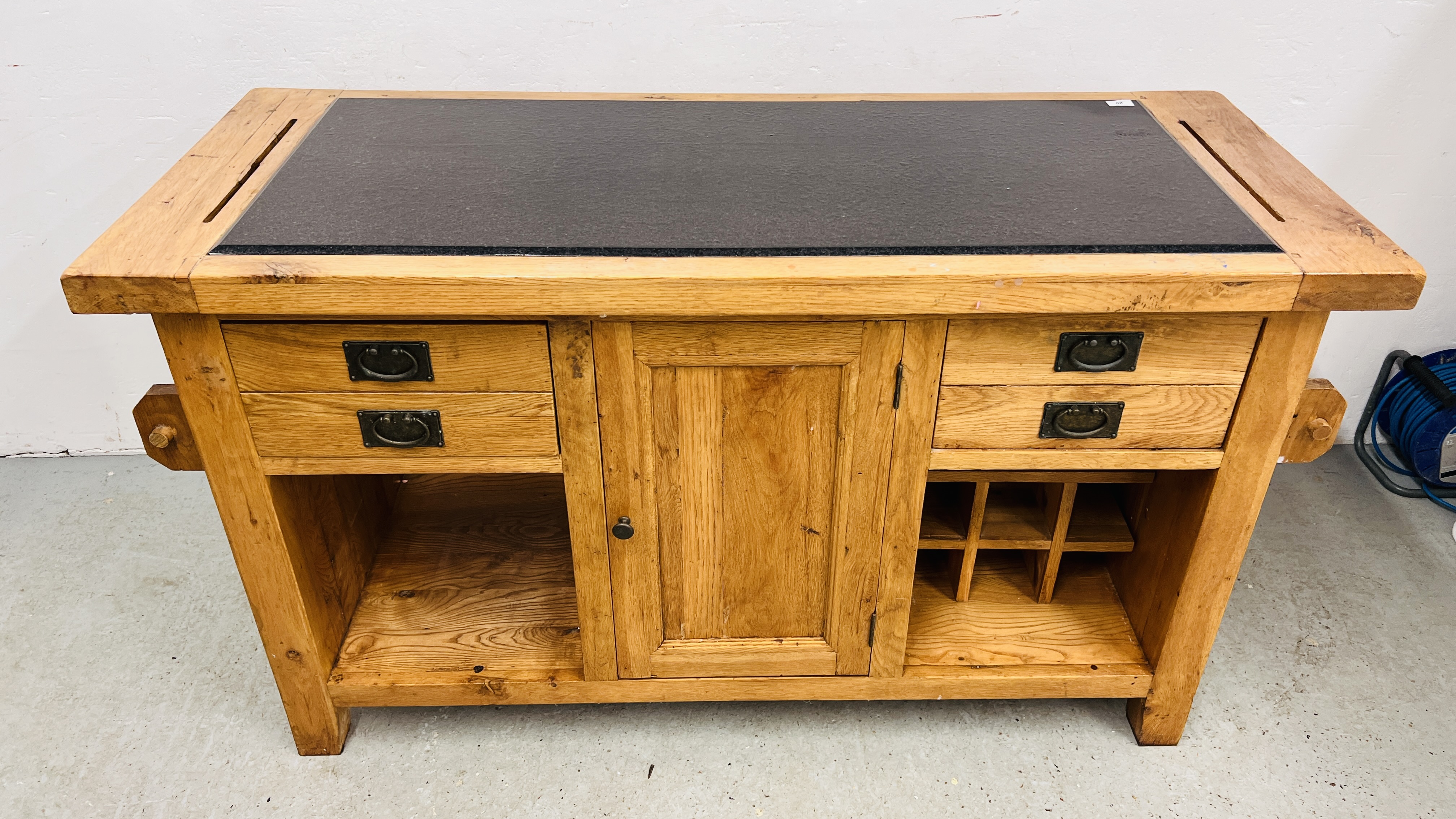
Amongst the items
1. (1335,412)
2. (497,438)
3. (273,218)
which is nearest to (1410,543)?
(1335,412)

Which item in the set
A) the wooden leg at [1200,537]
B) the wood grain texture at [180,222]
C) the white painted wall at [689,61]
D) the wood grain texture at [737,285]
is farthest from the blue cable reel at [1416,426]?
the wood grain texture at [180,222]

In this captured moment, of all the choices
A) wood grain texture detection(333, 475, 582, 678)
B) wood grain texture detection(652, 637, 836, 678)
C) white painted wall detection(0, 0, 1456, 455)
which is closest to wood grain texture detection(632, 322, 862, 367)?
wood grain texture detection(652, 637, 836, 678)

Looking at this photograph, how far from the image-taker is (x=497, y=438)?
1435mm

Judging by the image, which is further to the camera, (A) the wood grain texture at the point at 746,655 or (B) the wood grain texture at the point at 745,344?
(A) the wood grain texture at the point at 746,655

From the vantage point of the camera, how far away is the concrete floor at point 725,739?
1.68 meters

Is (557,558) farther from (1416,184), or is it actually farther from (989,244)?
(1416,184)

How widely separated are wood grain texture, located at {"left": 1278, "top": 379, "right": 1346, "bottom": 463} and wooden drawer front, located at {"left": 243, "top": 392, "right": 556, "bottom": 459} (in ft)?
3.57

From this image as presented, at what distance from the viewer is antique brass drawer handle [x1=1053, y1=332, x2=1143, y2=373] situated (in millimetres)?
1360

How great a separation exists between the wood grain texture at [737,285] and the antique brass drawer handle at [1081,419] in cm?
17

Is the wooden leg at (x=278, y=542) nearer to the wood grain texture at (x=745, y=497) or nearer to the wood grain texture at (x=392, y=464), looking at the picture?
the wood grain texture at (x=392, y=464)

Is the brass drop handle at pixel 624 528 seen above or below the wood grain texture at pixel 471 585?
above

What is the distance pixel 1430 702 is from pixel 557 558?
1636mm

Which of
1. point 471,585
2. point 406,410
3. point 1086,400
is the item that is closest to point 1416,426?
point 1086,400

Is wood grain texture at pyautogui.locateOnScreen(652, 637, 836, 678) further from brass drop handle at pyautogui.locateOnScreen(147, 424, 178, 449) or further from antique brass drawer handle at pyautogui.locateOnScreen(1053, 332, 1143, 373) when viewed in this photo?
brass drop handle at pyautogui.locateOnScreen(147, 424, 178, 449)
